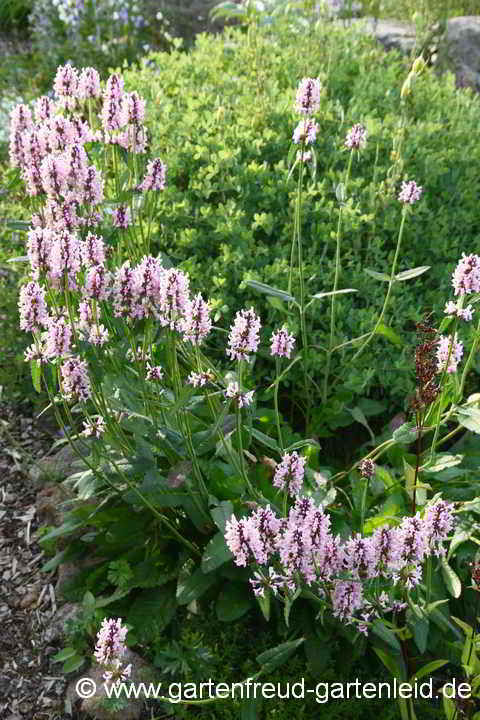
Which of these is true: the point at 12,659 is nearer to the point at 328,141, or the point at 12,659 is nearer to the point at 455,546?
the point at 455,546

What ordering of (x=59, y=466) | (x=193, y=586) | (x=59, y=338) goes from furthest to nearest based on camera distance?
(x=59, y=466) < (x=193, y=586) < (x=59, y=338)

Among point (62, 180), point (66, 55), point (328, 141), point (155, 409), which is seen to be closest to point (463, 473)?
point (155, 409)

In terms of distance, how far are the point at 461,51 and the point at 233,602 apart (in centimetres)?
549

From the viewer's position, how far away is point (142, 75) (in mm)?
4684

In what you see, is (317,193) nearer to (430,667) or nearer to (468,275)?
(468,275)

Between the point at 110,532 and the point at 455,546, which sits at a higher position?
the point at 455,546

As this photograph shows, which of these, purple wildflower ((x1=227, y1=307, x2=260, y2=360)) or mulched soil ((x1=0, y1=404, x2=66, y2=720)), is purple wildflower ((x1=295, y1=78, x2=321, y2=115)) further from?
mulched soil ((x1=0, y1=404, x2=66, y2=720))

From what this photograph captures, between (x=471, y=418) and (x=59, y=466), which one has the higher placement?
(x=471, y=418)

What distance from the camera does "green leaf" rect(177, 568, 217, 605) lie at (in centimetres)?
229

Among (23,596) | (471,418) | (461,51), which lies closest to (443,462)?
(471,418)

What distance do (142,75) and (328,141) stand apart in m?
1.45

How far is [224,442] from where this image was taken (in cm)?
221

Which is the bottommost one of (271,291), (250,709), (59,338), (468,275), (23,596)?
(23,596)

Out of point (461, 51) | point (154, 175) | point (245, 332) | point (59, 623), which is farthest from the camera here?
point (461, 51)
